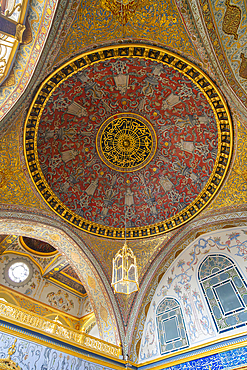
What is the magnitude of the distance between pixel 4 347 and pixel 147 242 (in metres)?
5.28

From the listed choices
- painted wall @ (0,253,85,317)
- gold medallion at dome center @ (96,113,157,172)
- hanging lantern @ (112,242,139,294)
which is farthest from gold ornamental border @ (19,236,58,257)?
hanging lantern @ (112,242,139,294)

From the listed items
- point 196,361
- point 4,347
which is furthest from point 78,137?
point 196,361

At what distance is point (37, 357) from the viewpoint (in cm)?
518

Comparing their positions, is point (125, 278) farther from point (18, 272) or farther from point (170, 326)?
point (18, 272)

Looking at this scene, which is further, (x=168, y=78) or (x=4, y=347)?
(x=168, y=78)

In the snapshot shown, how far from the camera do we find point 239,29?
491 cm

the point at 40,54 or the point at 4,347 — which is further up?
the point at 40,54

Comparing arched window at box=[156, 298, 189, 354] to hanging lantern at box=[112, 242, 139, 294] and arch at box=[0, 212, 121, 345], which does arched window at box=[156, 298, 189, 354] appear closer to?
arch at box=[0, 212, 121, 345]

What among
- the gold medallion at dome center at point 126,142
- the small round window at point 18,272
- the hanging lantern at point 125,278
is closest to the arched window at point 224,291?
the hanging lantern at point 125,278

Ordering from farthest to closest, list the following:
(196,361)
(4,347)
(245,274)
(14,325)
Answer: (245,274) → (196,361) → (14,325) → (4,347)

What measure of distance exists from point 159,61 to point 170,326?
24.6ft

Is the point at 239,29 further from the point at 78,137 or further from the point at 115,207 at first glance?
the point at 115,207

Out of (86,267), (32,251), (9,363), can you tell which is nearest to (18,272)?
(32,251)

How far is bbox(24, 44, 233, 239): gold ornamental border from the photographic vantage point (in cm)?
586
